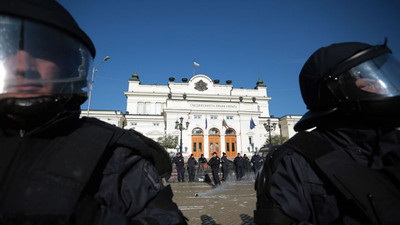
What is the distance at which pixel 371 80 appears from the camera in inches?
58.0

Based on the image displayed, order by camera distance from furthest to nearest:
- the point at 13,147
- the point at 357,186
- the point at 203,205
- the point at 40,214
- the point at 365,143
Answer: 1. the point at 203,205
2. the point at 365,143
3. the point at 357,186
4. the point at 13,147
5. the point at 40,214

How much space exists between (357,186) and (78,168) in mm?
1614

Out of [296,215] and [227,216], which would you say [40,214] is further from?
[227,216]

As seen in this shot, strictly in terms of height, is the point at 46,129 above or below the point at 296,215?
above

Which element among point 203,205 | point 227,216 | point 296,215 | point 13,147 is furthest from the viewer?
point 203,205

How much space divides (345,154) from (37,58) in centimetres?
208

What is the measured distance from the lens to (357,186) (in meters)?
1.20

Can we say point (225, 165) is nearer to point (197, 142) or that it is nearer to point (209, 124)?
point (197, 142)

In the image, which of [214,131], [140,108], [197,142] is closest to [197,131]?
[197,142]

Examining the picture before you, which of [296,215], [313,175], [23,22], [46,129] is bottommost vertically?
[296,215]

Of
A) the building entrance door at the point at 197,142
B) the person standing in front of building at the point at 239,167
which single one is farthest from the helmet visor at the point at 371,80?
the building entrance door at the point at 197,142

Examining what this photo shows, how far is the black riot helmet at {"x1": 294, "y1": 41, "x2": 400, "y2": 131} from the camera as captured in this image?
1.39 m

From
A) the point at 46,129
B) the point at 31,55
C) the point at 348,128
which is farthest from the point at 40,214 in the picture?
the point at 348,128

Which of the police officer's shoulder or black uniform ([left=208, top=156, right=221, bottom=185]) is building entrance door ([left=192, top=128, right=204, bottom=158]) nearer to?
black uniform ([left=208, top=156, right=221, bottom=185])
